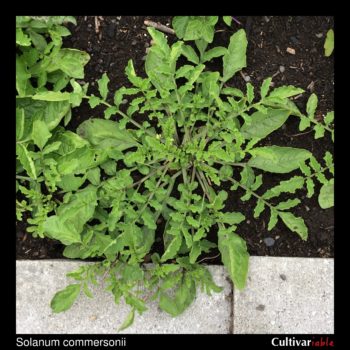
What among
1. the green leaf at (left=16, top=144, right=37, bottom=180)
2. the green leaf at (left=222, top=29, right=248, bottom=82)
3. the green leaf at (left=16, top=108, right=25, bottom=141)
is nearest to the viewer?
the green leaf at (left=16, top=144, right=37, bottom=180)

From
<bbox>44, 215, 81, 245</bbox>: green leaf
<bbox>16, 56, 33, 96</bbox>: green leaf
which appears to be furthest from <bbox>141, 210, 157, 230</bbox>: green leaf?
<bbox>16, 56, 33, 96</bbox>: green leaf

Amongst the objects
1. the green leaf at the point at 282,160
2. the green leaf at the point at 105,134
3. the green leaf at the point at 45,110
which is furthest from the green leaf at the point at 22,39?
the green leaf at the point at 282,160

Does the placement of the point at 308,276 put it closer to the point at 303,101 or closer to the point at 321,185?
the point at 321,185

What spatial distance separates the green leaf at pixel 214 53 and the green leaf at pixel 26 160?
0.81 meters

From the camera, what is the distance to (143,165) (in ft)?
6.22

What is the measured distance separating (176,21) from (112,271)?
3.53ft

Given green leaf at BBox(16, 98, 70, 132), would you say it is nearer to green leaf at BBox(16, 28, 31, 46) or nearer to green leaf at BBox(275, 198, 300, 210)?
green leaf at BBox(16, 28, 31, 46)

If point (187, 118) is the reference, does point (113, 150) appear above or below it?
below

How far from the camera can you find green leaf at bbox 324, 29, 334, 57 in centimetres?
200

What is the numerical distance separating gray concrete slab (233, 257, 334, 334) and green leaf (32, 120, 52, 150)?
39.3 inches

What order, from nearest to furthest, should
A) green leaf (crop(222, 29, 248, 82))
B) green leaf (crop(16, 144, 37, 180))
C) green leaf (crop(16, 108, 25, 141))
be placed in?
green leaf (crop(16, 144, 37, 180))
green leaf (crop(16, 108, 25, 141))
green leaf (crop(222, 29, 248, 82))

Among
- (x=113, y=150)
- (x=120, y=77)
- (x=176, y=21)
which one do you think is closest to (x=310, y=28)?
(x=176, y=21)

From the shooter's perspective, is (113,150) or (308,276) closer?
(113,150)

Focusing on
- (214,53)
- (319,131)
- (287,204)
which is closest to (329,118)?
(319,131)
